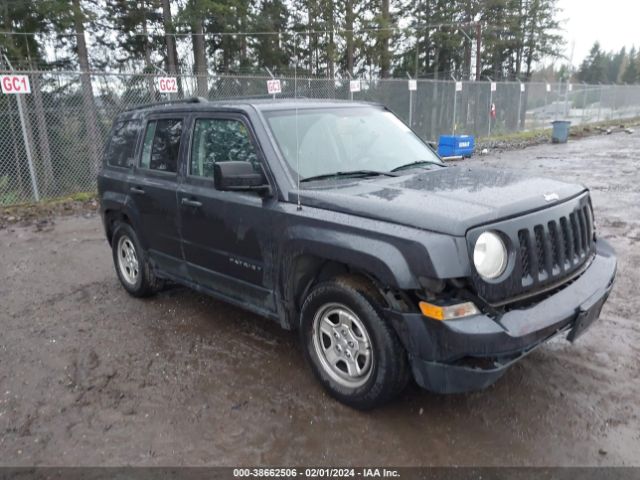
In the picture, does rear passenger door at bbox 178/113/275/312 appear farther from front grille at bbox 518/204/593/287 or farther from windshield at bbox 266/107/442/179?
front grille at bbox 518/204/593/287

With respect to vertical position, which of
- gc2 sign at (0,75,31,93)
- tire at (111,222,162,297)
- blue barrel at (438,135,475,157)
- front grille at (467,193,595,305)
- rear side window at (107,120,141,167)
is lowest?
tire at (111,222,162,297)

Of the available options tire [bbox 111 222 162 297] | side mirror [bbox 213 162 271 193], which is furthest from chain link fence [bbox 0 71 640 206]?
side mirror [bbox 213 162 271 193]

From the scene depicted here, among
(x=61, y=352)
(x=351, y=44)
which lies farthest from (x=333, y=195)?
(x=351, y=44)

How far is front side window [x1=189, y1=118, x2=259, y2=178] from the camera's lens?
3.77 m

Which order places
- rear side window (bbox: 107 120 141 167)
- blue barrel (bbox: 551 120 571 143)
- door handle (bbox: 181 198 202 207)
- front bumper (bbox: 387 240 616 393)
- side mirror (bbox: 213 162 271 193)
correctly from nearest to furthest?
front bumper (bbox: 387 240 616 393), side mirror (bbox: 213 162 271 193), door handle (bbox: 181 198 202 207), rear side window (bbox: 107 120 141 167), blue barrel (bbox: 551 120 571 143)

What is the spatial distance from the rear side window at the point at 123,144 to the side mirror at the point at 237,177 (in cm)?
200

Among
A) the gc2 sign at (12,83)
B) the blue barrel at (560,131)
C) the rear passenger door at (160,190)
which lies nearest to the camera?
the rear passenger door at (160,190)

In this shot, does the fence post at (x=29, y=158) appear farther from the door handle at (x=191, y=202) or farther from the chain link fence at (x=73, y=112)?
the door handle at (x=191, y=202)

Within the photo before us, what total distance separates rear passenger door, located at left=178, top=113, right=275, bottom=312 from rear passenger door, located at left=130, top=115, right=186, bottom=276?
0.17 meters

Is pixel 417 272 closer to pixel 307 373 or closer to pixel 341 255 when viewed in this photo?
pixel 341 255

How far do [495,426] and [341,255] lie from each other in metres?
1.39

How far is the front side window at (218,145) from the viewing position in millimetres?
3766

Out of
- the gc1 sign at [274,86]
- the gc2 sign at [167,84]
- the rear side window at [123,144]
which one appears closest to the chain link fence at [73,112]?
the gc1 sign at [274,86]

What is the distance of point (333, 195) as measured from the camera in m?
3.24
